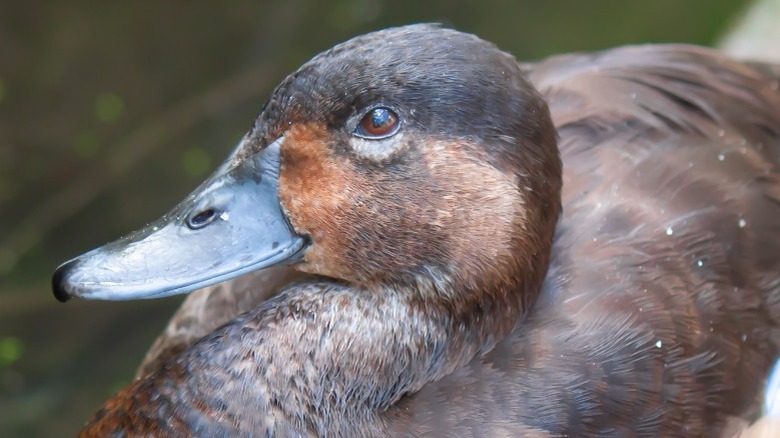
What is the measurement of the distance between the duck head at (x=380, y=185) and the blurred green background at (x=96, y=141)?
1.58 meters

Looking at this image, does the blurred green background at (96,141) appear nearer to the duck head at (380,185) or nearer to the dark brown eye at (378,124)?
the duck head at (380,185)

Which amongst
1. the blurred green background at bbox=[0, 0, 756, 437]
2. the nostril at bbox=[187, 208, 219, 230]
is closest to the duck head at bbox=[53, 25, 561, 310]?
the nostril at bbox=[187, 208, 219, 230]

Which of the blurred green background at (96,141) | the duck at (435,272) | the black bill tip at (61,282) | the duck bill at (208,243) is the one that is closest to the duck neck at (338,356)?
the duck at (435,272)

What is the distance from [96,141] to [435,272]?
1936 mm

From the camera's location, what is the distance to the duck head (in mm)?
1314

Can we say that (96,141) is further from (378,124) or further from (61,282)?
(378,124)

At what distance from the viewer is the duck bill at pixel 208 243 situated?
4.38 ft

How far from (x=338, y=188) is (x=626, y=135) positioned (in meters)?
0.68

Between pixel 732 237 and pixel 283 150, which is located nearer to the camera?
pixel 283 150

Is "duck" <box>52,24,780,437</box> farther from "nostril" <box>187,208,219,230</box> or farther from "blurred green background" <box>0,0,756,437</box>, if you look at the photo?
"blurred green background" <box>0,0,756,437</box>

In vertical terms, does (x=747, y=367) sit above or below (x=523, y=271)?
below

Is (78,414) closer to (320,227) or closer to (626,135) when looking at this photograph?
(320,227)

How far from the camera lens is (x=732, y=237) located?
1.64 meters

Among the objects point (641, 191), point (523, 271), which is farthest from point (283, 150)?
point (641, 191)
